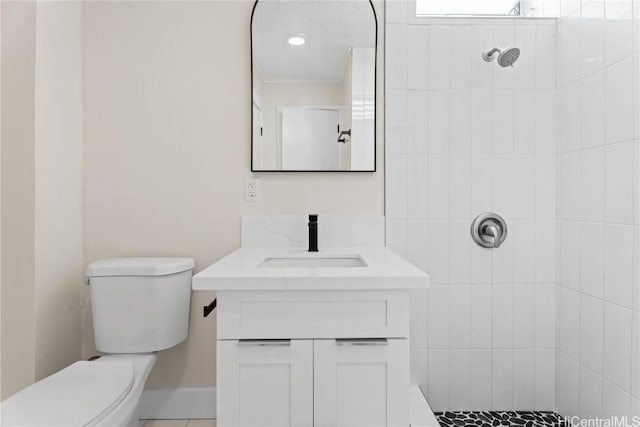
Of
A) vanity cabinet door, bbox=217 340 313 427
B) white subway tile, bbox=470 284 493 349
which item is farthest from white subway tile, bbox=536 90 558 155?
vanity cabinet door, bbox=217 340 313 427

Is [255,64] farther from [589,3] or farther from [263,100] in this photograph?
[589,3]

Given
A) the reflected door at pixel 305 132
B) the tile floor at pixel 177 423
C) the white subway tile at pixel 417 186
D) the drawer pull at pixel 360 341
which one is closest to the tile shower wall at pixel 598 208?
the white subway tile at pixel 417 186

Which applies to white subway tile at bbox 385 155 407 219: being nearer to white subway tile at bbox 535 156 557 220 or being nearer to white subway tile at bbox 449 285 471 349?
white subway tile at bbox 449 285 471 349

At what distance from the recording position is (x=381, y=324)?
113 cm

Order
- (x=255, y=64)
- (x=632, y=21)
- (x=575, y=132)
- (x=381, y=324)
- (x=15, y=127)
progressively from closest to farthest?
(x=381, y=324)
(x=632, y=21)
(x=15, y=127)
(x=575, y=132)
(x=255, y=64)

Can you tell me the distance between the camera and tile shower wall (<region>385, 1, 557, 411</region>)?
1779mm

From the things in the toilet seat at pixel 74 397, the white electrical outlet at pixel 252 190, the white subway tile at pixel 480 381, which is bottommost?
the white subway tile at pixel 480 381

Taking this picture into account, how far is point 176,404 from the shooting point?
5.93ft

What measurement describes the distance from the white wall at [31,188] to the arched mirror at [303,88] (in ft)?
2.61

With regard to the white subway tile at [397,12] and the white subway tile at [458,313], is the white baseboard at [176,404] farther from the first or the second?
the white subway tile at [397,12]

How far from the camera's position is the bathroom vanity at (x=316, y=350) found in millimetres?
1104

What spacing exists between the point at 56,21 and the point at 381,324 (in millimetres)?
1716

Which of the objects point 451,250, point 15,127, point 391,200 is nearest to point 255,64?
point 391,200

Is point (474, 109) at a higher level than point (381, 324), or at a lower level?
higher
